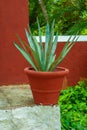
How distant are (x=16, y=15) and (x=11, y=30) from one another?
223mm

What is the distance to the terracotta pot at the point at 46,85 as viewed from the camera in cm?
509

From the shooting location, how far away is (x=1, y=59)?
6410 mm

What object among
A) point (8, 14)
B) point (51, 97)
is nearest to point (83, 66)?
point (8, 14)

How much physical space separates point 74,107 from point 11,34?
1358mm

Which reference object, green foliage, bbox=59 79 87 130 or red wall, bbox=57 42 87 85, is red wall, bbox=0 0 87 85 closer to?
green foliage, bbox=59 79 87 130

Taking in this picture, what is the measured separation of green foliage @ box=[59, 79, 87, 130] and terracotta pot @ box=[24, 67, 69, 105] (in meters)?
0.60

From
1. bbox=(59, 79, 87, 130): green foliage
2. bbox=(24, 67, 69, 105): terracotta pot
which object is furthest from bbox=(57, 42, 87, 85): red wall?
bbox=(24, 67, 69, 105): terracotta pot

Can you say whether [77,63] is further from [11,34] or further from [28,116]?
[28,116]

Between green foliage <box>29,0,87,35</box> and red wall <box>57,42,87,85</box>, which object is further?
green foliage <box>29,0,87,35</box>

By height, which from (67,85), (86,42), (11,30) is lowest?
(67,85)

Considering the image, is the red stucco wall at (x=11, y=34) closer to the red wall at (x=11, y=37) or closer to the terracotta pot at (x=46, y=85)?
the red wall at (x=11, y=37)

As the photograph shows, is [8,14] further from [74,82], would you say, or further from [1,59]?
[74,82]

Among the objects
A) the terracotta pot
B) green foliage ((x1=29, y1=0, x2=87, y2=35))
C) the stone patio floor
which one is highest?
the terracotta pot

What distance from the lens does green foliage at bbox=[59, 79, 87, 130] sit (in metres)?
5.77
